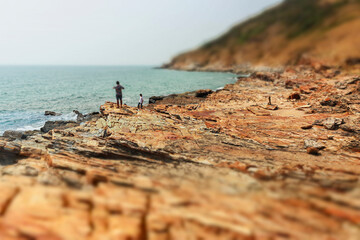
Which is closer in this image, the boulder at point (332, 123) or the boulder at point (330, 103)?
the boulder at point (332, 123)

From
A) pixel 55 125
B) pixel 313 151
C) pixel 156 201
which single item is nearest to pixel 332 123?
pixel 313 151

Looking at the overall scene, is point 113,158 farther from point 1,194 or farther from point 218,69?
point 218,69

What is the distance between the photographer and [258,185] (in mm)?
4934

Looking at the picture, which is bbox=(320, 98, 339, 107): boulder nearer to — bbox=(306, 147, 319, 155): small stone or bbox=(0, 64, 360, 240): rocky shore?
bbox=(306, 147, 319, 155): small stone

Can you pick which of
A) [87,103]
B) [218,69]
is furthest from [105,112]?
[218,69]

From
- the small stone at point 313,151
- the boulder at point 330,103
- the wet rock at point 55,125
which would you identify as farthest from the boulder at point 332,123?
the wet rock at point 55,125

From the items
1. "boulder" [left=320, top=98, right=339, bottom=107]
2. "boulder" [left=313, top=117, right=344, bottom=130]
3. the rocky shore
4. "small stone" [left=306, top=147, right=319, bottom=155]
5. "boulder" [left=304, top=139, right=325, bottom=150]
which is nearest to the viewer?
the rocky shore

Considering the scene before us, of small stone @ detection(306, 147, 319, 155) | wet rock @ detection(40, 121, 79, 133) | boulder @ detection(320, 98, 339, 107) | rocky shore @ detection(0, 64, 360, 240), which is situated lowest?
wet rock @ detection(40, 121, 79, 133)

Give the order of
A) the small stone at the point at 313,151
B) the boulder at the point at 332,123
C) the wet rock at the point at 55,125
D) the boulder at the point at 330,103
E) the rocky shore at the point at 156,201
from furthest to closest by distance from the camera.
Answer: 1. the wet rock at the point at 55,125
2. the boulder at the point at 330,103
3. the boulder at the point at 332,123
4. the small stone at the point at 313,151
5. the rocky shore at the point at 156,201

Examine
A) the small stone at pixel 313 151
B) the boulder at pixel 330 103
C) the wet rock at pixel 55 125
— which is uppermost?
the boulder at pixel 330 103

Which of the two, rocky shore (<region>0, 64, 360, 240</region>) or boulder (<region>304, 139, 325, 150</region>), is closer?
rocky shore (<region>0, 64, 360, 240</region>)

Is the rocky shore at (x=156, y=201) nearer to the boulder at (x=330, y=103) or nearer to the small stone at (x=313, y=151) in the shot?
the small stone at (x=313, y=151)

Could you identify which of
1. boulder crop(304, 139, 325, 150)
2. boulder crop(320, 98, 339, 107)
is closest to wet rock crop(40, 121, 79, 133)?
boulder crop(304, 139, 325, 150)

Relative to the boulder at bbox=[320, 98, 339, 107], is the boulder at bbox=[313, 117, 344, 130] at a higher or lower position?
lower
